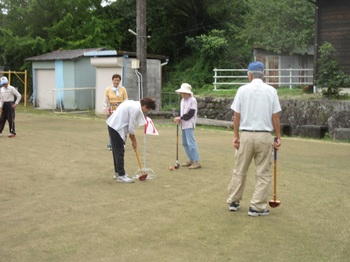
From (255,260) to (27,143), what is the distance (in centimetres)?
979

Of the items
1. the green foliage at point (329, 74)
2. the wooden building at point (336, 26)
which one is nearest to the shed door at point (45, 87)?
the wooden building at point (336, 26)

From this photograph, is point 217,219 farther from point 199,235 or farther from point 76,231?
point 76,231

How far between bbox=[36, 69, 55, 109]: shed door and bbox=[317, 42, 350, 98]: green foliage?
1370 centimetres

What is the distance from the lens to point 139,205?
24.0 feet

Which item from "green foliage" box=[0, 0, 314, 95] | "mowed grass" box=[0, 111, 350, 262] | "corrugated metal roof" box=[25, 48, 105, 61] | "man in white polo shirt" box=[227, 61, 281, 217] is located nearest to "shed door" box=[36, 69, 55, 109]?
"corrugated metal roof" box=[25, 48, 105, 61]

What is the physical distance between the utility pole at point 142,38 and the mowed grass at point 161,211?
354 inches

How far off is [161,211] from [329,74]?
13.4m

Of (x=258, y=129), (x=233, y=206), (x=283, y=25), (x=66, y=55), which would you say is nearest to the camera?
(x=258, y=129)

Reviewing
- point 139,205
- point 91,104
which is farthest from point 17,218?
point 91,104

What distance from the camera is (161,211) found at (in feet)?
22.9

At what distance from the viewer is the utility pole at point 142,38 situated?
800 inches

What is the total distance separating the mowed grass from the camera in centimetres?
542

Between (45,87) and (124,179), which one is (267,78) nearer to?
(45,87)

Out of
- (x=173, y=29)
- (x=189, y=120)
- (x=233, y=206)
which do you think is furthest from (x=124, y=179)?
(x=173, y=29)
